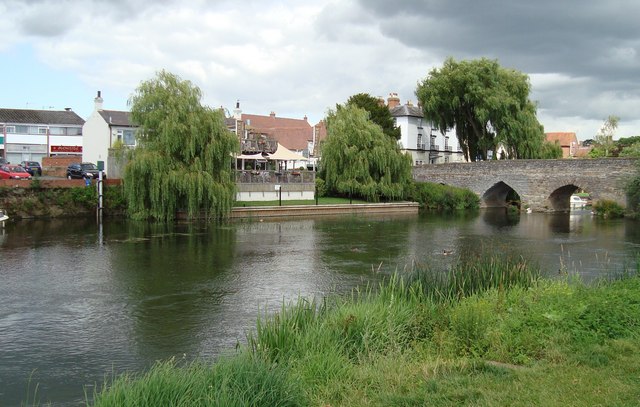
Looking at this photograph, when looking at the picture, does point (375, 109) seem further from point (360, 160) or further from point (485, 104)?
point (360, 160)

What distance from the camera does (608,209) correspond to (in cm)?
4394

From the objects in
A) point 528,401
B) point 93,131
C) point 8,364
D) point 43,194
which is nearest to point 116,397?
point 528,401

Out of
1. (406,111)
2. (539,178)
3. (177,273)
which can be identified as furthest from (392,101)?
(177,273)

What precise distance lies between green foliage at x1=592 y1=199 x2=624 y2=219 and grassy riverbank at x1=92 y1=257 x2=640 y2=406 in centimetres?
3596

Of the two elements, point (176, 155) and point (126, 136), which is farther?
point (126, 136)

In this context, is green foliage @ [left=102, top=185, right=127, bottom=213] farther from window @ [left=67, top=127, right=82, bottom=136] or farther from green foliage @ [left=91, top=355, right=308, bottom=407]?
window @ [left=67, top=127, right=82, bottom=136]

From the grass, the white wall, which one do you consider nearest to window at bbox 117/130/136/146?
the white wall

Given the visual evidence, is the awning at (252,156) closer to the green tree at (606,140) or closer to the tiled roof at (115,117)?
the tiled roof at (115,117)

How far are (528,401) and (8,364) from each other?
820 cm

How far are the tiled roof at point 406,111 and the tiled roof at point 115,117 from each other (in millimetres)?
29662

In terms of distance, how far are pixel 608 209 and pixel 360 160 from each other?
18.5 m

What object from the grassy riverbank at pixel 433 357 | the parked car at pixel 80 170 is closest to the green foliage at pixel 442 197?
the parked car at pixel 80 170

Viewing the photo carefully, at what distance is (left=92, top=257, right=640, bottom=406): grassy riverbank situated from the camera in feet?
19.7

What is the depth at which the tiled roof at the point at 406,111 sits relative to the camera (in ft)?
218
